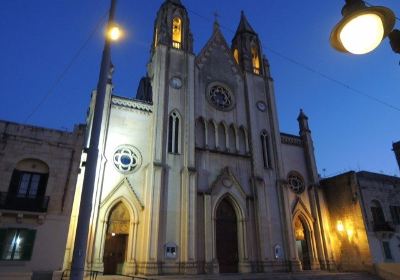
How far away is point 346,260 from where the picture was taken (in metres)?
26.3

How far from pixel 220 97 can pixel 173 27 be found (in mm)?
8394

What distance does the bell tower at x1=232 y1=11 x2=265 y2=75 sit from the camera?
1284 inches

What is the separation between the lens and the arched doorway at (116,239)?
67.3ft

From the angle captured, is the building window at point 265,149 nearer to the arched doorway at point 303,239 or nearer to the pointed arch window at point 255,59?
the arched doorway at point 303,239

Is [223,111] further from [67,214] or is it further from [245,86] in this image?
[67,214]

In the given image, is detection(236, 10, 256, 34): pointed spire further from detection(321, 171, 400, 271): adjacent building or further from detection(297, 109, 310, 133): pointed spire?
detection(321, 171, 400, 271): adjacent building

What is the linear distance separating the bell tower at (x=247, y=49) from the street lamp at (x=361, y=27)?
96.3ft

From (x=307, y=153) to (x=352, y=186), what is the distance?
5.41 metres

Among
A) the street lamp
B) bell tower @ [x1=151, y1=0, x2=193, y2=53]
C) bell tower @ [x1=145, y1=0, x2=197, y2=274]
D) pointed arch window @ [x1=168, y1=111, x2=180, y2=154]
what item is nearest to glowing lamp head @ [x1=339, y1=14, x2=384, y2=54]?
the street lamp

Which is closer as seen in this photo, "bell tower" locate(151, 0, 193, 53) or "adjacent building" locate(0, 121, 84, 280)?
"adjacent building" locate(0, 121, 84, 280)

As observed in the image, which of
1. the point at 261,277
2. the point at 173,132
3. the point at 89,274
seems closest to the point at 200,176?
the point at 173,132

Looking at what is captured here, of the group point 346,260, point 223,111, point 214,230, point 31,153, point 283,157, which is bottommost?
point 346,260

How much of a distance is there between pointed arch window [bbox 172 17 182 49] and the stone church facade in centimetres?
11

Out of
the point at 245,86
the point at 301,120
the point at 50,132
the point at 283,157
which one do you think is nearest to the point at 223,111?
the point at 245,86
